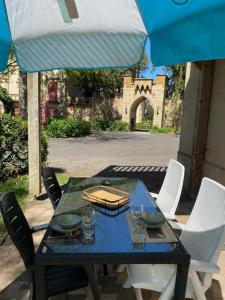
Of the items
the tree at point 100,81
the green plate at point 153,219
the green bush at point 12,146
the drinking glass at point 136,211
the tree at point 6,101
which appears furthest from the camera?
the tree at point 100,81

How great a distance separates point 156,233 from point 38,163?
13.2 ft

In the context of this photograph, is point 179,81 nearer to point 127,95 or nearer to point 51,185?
point 127,95

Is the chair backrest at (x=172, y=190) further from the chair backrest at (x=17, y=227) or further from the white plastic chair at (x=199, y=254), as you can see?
the chair backrest at (x=17, y=227)

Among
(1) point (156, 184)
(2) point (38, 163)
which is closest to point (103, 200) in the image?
(2) point (38, 163)

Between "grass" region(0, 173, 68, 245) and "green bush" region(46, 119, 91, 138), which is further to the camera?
"green bush" region(46, 119, 91, 138)

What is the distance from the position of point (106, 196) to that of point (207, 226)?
1.03m

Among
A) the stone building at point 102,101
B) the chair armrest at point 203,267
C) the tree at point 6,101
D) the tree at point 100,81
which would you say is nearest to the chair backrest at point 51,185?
the chair armrest at point 203,267

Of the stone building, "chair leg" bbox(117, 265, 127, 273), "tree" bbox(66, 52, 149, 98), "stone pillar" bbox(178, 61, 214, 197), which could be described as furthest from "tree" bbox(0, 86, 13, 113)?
"chair leg" bbox(117, 265, 127, 273)

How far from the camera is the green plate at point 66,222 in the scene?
2361 mm

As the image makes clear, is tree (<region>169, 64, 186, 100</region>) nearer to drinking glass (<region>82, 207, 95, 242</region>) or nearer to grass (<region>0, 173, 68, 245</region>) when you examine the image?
grass (<region>0, 173, 68, 245</region>)

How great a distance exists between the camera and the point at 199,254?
260 centimetres

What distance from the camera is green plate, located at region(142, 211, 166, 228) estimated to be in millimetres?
2475

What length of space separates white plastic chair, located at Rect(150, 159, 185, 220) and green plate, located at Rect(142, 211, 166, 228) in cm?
95

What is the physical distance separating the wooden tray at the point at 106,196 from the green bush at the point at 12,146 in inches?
162
